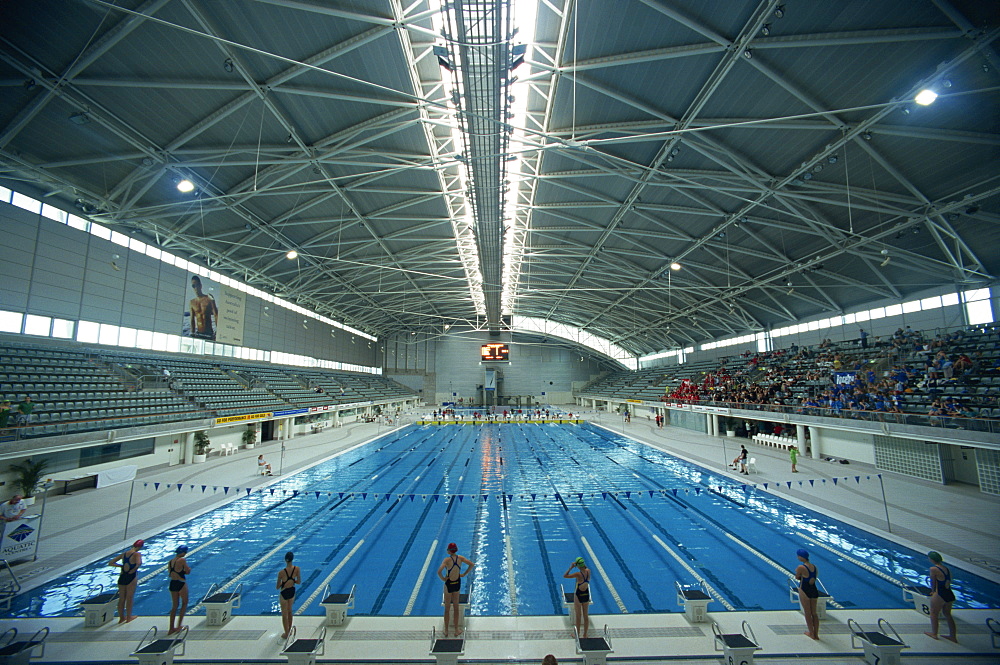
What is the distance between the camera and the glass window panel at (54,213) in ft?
47.1

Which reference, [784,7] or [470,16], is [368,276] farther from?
[784,7]

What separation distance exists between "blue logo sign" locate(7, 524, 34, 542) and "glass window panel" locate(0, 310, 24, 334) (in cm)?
1089

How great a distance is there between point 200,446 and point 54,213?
34.2ft

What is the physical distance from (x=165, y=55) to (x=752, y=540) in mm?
18191

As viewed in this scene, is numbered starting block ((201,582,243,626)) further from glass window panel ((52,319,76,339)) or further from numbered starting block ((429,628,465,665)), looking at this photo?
glass window panel ((52,319,76,339))

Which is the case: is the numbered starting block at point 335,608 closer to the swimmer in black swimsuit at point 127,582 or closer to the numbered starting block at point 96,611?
the swimmer in black swimsuit at point 127,582

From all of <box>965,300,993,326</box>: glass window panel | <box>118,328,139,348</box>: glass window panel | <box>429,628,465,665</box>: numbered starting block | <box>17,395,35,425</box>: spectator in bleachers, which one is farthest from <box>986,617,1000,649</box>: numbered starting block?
<box>118,328,139,348</box>: glass window panel

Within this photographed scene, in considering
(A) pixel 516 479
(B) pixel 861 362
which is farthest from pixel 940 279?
(A) pixel 516 479

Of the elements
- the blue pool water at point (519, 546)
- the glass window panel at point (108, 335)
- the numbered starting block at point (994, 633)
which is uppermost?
the glass window panel at point (108, 335)

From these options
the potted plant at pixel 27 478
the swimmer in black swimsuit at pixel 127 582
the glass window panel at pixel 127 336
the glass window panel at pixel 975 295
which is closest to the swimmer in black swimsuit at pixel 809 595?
the swimmer in black swimsuit at pixel 127 582

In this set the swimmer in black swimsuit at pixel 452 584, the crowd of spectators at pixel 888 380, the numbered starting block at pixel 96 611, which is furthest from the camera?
the crowd of spectators at pixel 888 380

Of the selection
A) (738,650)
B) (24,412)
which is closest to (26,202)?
(24,412)

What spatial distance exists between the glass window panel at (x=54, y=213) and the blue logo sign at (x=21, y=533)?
1351 cm

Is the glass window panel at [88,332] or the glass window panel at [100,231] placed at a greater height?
the glass window panel at [100,231]
